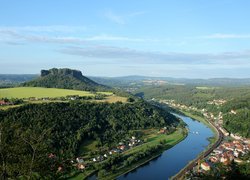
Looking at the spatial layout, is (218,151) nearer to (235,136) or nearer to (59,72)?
(235,136)

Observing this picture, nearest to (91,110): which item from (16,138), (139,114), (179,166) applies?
(139,114)

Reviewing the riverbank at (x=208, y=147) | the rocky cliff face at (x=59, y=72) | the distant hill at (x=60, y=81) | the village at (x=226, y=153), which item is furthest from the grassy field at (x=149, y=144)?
the rocky cliff face at (x=59, y=72)

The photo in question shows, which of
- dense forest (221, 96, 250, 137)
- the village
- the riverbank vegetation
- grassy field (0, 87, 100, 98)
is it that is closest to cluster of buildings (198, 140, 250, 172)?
the village

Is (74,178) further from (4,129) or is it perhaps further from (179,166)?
(4,129)

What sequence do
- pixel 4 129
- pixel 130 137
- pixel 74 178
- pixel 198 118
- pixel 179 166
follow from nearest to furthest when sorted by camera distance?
pixel 4 129
pixel 74 178
pixel 179 166
pixel 130 137
pixel 198 118

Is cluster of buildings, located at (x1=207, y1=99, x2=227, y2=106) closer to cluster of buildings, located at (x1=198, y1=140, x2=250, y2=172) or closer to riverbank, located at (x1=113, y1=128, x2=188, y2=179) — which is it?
riverbank, located at (x1=113, y1=128, x2=188, y2=179)

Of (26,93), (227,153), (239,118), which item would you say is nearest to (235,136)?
(239,118)

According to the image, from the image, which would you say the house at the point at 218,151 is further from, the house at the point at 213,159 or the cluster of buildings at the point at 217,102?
the cluster of buildings at the point at 217,102
